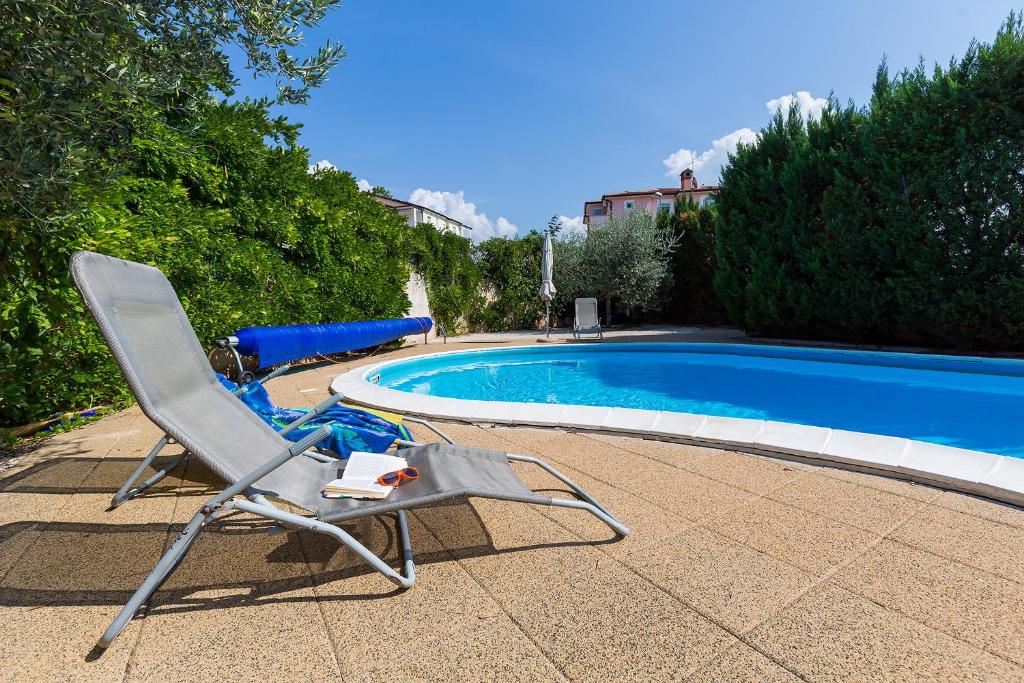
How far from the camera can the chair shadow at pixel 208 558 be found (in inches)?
72.2

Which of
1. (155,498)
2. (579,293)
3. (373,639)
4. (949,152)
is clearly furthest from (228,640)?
(579,293)

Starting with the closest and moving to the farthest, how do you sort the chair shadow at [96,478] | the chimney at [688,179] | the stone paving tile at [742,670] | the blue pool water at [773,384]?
the stone paving tile at [742,670]
the chair shadow at [96,478]
the blue pool water at [773,384]
the chimney at [688,179]

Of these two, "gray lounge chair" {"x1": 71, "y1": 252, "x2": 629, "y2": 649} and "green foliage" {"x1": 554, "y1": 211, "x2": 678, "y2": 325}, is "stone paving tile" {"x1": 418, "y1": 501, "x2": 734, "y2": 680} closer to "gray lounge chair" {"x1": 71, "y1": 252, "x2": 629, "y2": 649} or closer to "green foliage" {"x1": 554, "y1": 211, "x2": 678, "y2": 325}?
"gray lounge chair" {"x1": 71, "y1": 252, "x2": 629, "y2": 649}

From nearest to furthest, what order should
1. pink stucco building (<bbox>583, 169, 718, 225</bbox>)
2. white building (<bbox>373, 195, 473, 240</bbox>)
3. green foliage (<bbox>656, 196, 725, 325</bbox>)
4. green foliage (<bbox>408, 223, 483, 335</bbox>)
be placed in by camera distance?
green foliage (<bbox>408, 223, 483, 335</bbox>)
green foliage (<bbox>656, 196, 725, 325</bbox>)
pink stucco building (<bbox>583, 169, 718, 225</bbox>)
white building (<bbox>373, 195, 473, 240</bbox>)

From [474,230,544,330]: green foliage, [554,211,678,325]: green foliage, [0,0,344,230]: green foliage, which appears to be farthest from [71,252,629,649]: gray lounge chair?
[554,211,678,325]: green foliage

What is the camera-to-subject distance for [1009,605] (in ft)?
5.55

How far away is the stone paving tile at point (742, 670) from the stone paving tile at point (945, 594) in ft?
1.95

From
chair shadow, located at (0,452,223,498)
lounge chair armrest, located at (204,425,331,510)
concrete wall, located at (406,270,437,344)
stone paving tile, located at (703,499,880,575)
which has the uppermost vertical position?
concrete wall, located at (406,270,437,344)

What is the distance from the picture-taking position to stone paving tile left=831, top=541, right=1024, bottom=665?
5.09 feet

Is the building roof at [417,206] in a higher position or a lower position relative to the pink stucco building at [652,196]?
higher

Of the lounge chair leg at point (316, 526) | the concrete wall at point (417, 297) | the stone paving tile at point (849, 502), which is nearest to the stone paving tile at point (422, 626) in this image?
the lounge chair leg at point (316, 526)

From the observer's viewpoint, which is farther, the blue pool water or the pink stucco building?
the pink stucco building

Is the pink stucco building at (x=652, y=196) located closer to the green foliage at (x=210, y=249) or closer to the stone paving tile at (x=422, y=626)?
the green foliage at (x=210, y=249)

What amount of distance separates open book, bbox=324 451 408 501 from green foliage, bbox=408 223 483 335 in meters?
11.1
